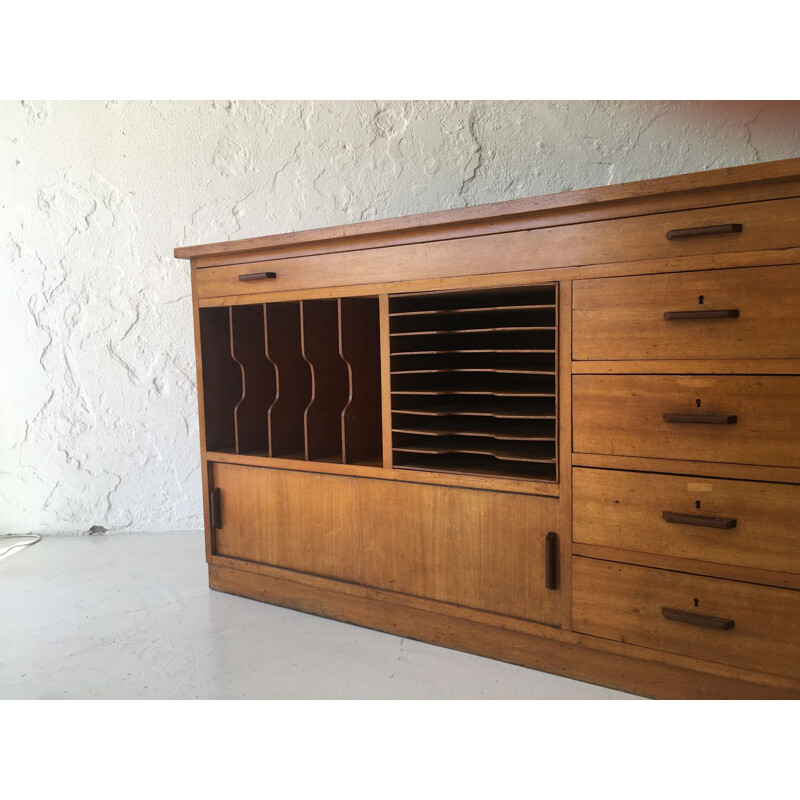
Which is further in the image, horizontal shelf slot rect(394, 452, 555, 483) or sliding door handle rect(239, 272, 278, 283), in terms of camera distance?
sliding door handle rect(239, 272, 278, 283)

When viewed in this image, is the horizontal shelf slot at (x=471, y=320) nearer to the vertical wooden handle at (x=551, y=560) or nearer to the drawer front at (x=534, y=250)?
the drawer front at (x=534, y=250)

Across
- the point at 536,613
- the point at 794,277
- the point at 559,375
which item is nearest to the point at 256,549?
the point at 536,613

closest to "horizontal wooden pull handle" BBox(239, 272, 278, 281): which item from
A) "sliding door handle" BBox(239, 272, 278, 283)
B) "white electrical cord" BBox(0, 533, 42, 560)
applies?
"sliding door handle" BBox(239, 272, 278, 283)

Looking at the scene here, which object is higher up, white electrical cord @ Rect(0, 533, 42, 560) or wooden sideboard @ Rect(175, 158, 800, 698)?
wooden sideboard @ Rect(175, 158, 800, 698)

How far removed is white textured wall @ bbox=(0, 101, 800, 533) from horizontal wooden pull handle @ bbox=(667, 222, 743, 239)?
1707mm

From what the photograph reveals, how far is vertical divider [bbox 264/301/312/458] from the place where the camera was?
109 inches

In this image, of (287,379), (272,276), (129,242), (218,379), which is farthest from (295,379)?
(129,242)

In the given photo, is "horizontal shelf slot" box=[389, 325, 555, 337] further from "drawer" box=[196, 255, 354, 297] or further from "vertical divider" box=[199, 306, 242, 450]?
"vertical divider" box=[199, 306, 242, 450]

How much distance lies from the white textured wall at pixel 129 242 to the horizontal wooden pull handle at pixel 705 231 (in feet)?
5.60

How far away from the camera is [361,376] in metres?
2.57

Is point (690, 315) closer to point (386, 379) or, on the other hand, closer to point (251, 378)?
point (386, 379)

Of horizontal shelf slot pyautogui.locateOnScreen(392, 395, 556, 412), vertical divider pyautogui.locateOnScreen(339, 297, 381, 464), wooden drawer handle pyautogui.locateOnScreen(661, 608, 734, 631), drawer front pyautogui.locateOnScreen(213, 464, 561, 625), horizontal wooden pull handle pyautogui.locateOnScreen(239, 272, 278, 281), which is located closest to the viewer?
wooden drawer handle pyautogui.locateOnScreen(661, 608, 734, 631)

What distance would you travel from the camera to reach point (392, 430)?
2.40 meters
